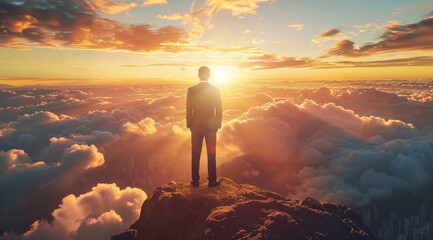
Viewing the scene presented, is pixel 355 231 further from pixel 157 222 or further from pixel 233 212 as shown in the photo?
pixel 157 222

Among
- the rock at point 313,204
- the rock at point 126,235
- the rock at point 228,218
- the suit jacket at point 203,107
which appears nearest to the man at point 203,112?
the suit jacket at point 203,107

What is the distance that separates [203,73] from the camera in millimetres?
11273

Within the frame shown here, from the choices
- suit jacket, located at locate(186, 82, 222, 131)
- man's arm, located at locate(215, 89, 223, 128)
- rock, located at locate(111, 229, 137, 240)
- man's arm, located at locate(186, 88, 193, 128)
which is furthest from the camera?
rock, located at locate(111, 229, 137, 240)

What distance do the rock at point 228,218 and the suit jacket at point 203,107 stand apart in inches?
107

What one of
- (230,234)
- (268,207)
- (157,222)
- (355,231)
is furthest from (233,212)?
(355,231)

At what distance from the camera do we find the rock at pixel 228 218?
810cm

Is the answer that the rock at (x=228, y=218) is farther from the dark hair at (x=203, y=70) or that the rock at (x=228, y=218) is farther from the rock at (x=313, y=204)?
the dark hair at (x=203, y=70)

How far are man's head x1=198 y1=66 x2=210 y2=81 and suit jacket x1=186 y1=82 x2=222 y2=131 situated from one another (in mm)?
287

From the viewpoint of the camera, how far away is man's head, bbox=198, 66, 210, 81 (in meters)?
11.2

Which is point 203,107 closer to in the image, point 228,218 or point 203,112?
point 203,112

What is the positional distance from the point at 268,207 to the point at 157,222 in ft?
13.7

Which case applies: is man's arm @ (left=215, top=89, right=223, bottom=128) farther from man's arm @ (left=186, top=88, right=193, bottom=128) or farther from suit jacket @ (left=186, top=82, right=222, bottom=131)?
man's arm @ (left=186, top=88, right=193, bottom=128)

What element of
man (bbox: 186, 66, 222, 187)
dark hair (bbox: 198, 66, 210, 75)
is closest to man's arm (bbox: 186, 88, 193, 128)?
man (bbox: 186, 66, 222, 187)

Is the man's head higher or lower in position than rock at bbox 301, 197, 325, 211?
higher
